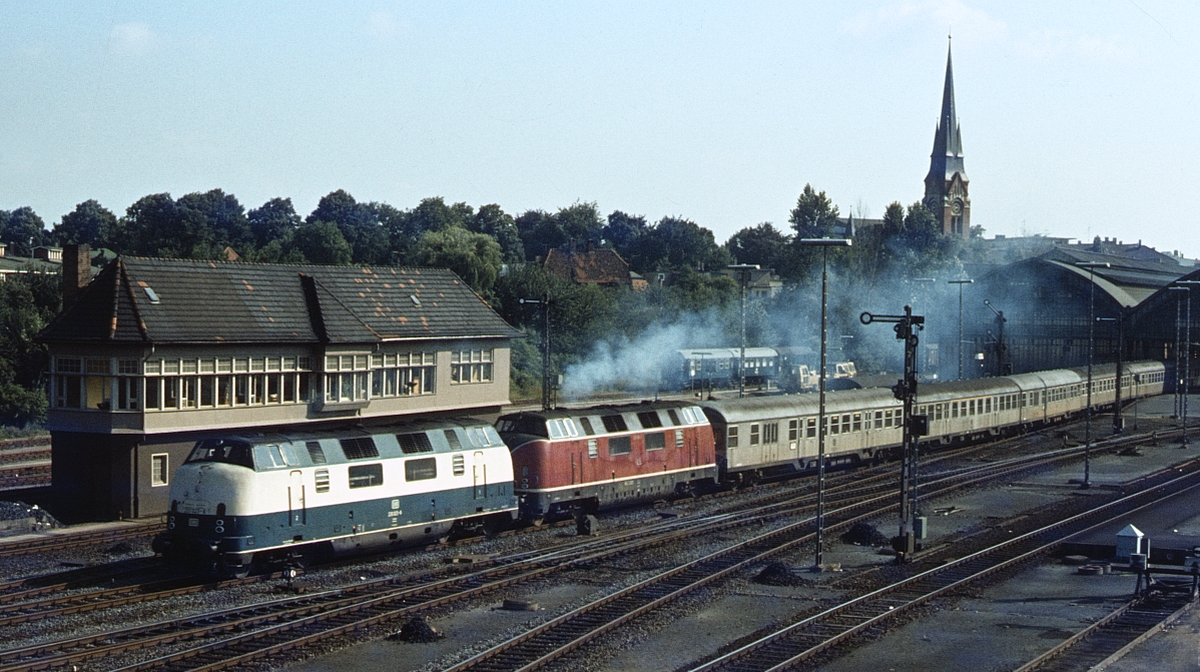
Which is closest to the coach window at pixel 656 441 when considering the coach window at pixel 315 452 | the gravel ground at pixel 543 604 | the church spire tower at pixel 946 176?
the gravel ground at pixel 543 604

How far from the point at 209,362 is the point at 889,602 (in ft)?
74.3

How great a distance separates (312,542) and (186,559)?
281 centimetres

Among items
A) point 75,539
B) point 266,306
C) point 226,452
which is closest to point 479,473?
point 226,452

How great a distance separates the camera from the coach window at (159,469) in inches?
1454

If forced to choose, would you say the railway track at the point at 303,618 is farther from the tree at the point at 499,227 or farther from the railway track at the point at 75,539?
the tree at the point at 499,227

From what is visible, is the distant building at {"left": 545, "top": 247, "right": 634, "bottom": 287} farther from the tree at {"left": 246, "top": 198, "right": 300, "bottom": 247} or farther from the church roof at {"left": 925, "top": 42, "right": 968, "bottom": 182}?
the church roof at {"left": 925, "top": 42, "right": 968, "bottom": 182}

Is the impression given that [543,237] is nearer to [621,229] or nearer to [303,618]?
[621,229]

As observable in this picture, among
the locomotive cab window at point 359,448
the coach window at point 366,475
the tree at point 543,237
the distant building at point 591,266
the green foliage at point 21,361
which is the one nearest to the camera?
the coach window at point 366,475

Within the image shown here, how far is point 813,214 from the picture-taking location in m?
154

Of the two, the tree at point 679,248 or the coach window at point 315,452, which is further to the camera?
the tree at point 679,248

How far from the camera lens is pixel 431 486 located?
101ft

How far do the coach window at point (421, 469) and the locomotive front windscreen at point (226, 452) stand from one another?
4.52 metres

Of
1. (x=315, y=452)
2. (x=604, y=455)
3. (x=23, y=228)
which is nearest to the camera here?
(x=315, y=452)

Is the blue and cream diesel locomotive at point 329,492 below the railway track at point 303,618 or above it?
above
